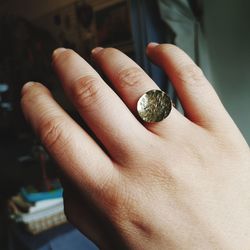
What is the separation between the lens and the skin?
1.32 feet

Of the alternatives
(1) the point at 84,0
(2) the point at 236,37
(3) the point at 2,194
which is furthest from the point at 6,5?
(2) the point at 236,37

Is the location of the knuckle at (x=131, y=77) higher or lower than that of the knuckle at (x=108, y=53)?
lower

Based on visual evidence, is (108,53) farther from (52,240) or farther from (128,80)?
(52,240)

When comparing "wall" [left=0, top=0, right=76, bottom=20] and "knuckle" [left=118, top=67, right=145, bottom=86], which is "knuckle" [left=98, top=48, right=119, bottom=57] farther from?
"wall" [left=0, top=0, right=76, bottom=20]

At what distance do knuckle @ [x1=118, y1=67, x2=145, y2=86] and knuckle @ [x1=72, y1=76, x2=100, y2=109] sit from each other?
0.04 m

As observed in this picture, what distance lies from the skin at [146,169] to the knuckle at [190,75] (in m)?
0.02

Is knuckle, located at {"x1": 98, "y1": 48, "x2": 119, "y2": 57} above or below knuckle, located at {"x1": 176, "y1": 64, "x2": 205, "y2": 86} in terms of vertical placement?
above

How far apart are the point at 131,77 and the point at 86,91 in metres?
0.07

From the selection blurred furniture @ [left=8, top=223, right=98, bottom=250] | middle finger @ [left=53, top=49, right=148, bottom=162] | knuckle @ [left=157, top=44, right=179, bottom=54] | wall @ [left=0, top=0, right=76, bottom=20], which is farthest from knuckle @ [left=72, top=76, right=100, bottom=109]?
wall @ [left=0, top=0, right=76, bottom=20]

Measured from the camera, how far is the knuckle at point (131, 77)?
18.2 inches

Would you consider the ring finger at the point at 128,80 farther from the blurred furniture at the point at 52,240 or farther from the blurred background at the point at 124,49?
the blurred furniture at the point at 52,240

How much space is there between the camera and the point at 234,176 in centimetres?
44

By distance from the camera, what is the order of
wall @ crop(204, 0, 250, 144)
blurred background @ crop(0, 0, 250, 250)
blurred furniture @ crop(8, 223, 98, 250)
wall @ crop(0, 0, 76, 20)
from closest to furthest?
1. blurred furniture @ crop(8, 223, 98, 250)
2. blurred background @ crop(0, 0, 250, 250)
3. wall @ crop(204, 0, 250, 144)
4. wall @ crop(0, 0, 76, 20)

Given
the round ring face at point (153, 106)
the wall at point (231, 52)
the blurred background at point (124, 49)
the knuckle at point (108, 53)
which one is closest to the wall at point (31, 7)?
the blurred background at point (124, 49)
